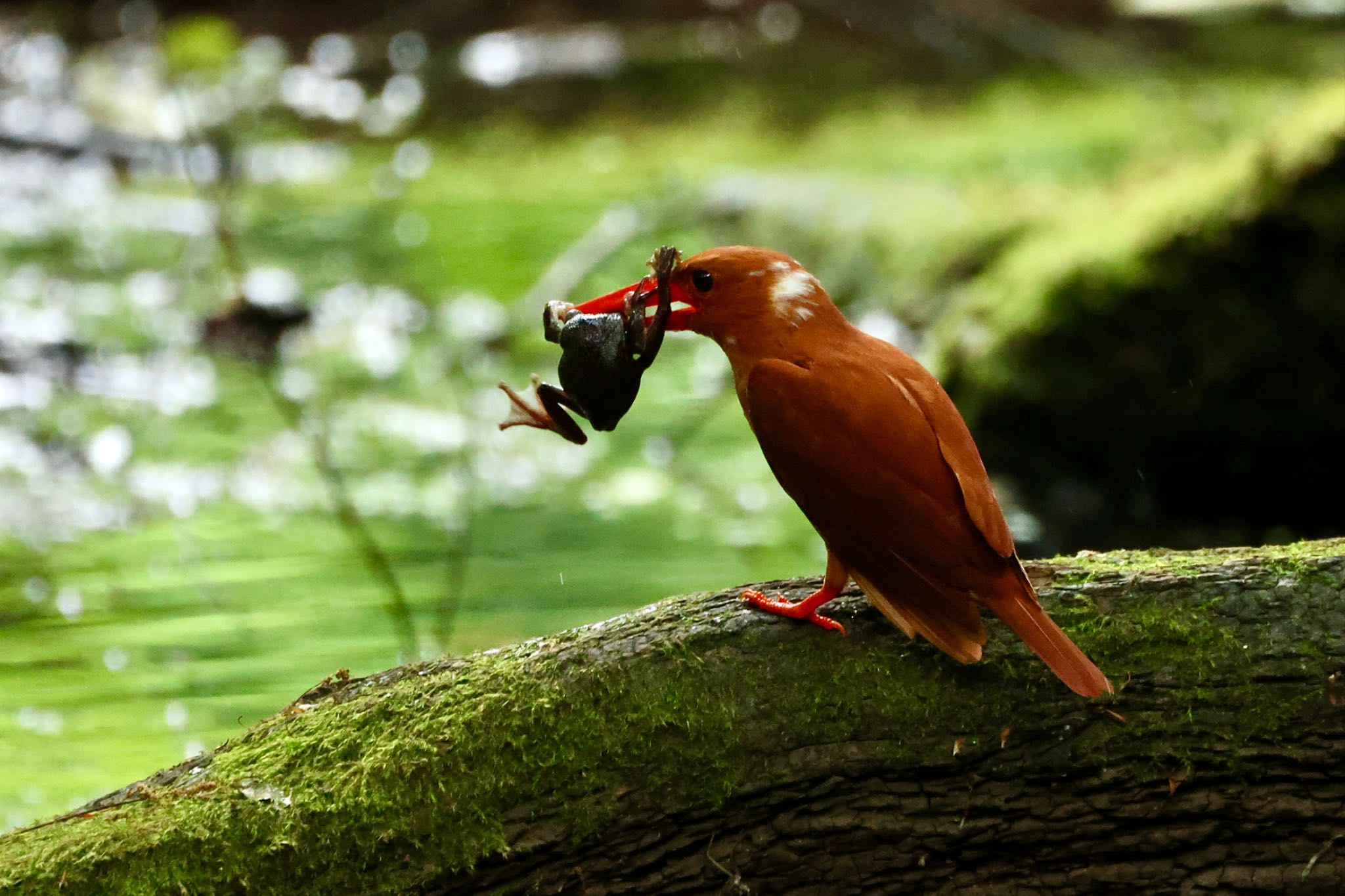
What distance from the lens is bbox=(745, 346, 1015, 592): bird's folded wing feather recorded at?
5.29 feet

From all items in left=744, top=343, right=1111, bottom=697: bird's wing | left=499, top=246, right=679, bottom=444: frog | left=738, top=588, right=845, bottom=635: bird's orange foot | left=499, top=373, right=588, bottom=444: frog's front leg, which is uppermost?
left=499, top=246, right=679, bottom=444: frog

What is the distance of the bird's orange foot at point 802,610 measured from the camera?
164 cm

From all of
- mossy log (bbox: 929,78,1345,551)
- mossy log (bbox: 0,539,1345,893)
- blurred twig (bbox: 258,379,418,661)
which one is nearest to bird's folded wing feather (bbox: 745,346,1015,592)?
mossy log (bbox: 0,539,1345,893)

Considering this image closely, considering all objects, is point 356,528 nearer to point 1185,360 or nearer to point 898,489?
point 898,489

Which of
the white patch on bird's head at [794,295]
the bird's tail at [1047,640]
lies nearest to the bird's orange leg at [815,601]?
the bird's tail at [1047,640]

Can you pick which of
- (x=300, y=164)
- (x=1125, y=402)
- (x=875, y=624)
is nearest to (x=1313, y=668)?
(x=875, y=624)

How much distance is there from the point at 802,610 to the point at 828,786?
21cm

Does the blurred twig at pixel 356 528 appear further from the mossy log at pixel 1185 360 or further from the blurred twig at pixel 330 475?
the mossy log at pixel 1185 360

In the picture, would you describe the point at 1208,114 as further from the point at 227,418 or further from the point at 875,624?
the point at 875,624

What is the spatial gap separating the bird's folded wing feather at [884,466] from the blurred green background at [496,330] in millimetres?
1026

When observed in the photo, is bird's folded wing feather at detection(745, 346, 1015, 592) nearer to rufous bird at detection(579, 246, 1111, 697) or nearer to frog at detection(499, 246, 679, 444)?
rufous bird at detection(579, 246, 1111, 697)

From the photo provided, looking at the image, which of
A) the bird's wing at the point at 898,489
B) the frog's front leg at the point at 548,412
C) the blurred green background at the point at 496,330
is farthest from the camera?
the blurred green background at the point at 496,330

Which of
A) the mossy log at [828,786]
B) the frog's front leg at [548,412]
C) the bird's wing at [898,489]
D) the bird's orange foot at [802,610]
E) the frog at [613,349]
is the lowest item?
the mossy log at [828,786]

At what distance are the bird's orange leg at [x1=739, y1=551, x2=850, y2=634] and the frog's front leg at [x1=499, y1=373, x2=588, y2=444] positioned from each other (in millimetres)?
400
